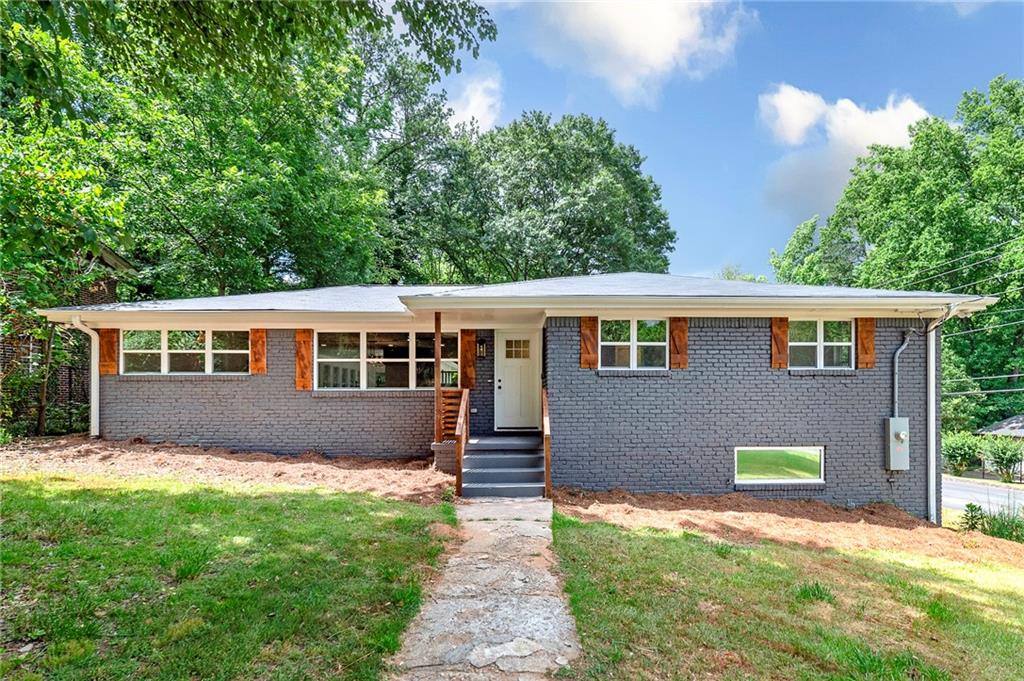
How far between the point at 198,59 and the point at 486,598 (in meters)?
6.78

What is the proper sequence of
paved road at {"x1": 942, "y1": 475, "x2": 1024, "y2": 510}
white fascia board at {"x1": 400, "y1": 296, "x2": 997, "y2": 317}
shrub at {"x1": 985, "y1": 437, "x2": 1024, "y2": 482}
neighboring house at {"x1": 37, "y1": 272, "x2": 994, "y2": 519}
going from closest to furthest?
white fascia board at {"x1": 400, "y1": 296, "x2": 997, "y2": 317} < neighboring house at {"x1": 37, "y1": 272, "x2": 994, "y2": 519} < paved road at {"x1": 942, "y1": 475, "x2": 1024, "y2": 510} < shrub at {"x1": 985, "y1": 437, "x2": 1024, "y2": 482}

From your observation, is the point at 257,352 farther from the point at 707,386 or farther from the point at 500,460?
the point at 707,386

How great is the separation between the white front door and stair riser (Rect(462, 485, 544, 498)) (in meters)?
2.76

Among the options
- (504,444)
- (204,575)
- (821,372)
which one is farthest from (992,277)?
(204,575)

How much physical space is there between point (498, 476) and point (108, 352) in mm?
8603

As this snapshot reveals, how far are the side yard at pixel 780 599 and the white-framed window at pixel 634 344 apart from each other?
2.49 m

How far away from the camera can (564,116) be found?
2488 centimetres

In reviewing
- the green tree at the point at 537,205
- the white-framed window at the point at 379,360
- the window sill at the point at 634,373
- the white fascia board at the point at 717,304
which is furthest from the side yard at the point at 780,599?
the green tree at the point at 537,205

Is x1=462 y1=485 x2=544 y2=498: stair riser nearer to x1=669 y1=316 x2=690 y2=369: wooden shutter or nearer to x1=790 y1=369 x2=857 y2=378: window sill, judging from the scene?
x1=669 y1=316 x2=690 y2=369: wooden shutter

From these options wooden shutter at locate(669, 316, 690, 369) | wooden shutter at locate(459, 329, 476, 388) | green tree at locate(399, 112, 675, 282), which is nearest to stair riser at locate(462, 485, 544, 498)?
wooden shutter at locate(459, 329, 476, 388)

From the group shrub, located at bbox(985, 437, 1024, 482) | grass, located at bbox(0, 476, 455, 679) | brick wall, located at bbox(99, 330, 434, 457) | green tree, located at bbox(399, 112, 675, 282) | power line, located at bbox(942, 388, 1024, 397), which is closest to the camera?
grass, located at bbox(0, 476, 455, 679)

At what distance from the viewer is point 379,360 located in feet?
34.6

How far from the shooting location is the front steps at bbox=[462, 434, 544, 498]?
7.66m

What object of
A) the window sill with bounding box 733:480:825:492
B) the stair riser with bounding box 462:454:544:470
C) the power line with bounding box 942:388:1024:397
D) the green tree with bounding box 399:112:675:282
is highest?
the green tree with bounding box 399:112:675:282
